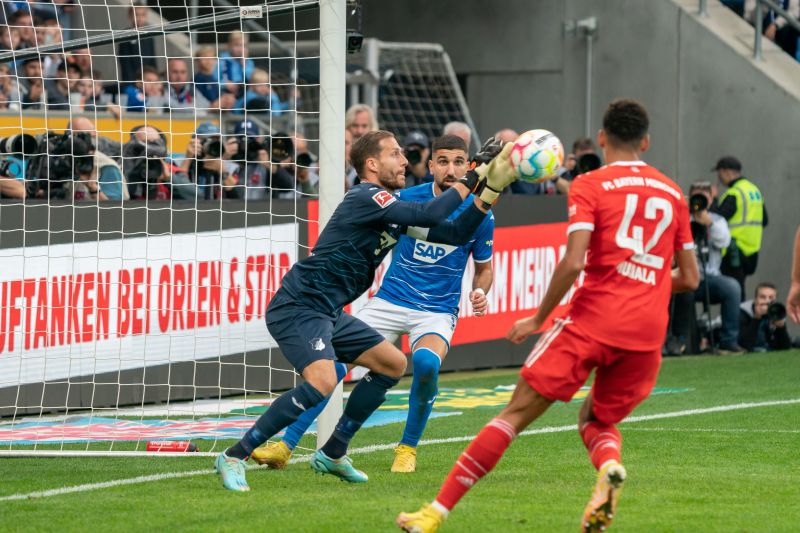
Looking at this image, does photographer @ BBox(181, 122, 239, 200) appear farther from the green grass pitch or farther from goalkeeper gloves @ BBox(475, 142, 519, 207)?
goalkeeper gloves @ BBox(475, 142, 519, 207)

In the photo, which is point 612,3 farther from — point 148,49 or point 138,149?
point 138,149

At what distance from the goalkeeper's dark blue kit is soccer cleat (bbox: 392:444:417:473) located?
2.71 feet

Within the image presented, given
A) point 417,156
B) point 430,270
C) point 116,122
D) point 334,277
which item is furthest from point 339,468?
point 116,122

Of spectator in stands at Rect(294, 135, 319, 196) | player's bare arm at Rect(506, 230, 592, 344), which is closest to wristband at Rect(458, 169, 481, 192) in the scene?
player's bare arm at Rect(506, 230, 592, 344)

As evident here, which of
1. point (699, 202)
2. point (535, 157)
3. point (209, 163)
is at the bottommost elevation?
point (699, 202)

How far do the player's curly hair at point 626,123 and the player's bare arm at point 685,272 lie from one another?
0.53 metres

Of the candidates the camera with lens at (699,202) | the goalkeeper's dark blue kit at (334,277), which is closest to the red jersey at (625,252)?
the goalkeeper's dark blue kit at (334,277)

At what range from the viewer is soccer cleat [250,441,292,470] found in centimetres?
805

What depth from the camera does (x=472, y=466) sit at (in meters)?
5.90

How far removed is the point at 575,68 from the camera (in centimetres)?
2123

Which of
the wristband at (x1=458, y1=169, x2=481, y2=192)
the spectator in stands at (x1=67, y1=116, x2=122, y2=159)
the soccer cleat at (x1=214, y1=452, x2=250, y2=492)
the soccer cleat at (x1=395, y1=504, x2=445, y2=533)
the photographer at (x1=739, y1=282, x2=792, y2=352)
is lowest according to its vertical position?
the photographer at (x1=739, y1=282, x2=792, y2=352)

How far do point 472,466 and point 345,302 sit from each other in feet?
6.81

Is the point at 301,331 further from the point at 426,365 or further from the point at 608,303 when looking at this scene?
the point at 608,303

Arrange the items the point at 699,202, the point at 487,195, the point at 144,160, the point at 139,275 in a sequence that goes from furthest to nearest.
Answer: the point at 699,202, the point at 144,160, the point at 139,275, the point at 487,195
